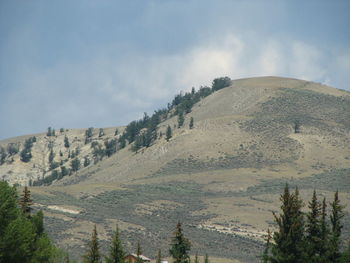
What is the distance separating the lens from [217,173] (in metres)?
120

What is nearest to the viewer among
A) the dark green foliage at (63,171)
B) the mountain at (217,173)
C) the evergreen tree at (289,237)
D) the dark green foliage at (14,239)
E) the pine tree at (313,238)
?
the evergreen tree at (289,237)

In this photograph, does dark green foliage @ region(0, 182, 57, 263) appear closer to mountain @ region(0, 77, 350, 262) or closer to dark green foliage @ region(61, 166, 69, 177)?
mountain @ region(0, 77, 350, 262)

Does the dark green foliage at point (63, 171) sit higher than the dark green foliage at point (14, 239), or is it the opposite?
the dark green foliage at point (63, 171)

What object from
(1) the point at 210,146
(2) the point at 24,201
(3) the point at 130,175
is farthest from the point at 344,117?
(2) the point at 24,201

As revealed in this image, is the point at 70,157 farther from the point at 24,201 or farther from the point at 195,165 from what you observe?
the point at 24,201

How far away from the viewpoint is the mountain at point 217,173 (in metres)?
77.4

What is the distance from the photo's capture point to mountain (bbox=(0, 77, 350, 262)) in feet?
254

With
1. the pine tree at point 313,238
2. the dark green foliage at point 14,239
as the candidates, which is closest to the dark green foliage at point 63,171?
the dark green foliage at point 14,239

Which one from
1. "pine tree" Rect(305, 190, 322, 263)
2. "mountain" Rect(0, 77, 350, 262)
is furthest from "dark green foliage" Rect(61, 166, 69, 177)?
"pine tree" Rect(305, 190, 322, 263)

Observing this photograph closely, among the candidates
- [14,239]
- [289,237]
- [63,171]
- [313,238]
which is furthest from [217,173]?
[289,237]

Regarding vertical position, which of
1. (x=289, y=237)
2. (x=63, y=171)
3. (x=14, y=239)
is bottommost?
(x=14, y=239)

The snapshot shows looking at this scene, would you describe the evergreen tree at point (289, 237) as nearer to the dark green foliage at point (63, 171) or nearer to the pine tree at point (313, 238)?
the pine tree at point (313, 238)

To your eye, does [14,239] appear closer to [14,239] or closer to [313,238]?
[14,239]

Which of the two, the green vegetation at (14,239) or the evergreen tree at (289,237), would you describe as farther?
the green vegetation at (14,239)
